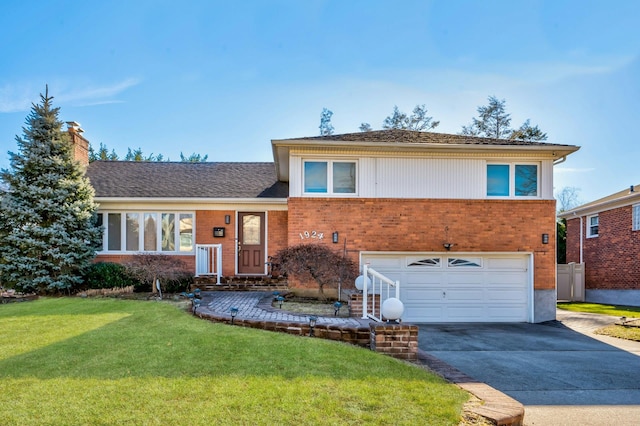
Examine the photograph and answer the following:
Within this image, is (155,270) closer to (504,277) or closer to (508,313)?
(504,277)

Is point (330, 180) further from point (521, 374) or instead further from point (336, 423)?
point (336, 423)

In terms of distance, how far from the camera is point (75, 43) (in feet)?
43.7


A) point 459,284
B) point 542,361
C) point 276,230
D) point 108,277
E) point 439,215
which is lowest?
point 542,361

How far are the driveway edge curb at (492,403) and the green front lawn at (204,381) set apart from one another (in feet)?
0.67

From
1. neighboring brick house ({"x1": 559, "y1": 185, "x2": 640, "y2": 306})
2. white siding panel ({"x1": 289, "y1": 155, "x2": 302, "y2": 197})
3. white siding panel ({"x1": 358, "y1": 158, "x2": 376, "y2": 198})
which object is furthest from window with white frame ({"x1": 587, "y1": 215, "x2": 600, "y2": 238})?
white siding panel ({"x1": 289, "y1": 155, "x2": 302, "y2": 197})

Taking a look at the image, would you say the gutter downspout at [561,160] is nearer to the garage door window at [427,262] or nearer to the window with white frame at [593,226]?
the garage door window at [427,262]

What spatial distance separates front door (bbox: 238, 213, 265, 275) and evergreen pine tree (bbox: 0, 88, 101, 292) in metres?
4.76

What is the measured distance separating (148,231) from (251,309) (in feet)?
24.8

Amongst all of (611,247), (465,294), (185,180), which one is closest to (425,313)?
(465,294)

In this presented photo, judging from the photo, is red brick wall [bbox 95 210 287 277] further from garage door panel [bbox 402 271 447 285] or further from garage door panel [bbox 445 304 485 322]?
garage door panel [bbox 445 304 485 322]

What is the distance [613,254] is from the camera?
1841 cm

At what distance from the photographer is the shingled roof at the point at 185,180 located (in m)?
15.3

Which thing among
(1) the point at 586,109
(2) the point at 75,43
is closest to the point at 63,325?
(2) the point at 75,43

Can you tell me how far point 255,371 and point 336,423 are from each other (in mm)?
1507
